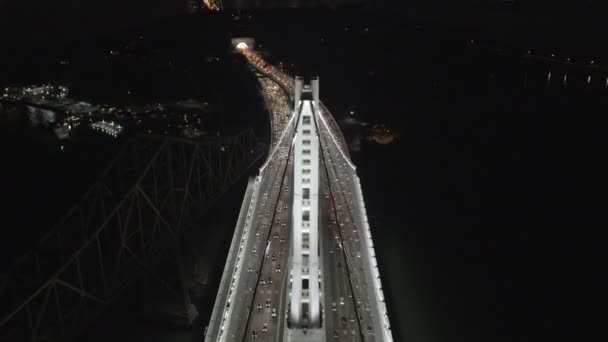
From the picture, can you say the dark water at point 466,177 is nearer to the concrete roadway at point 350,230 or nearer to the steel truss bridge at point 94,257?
the steel truss bridge at point 94,257

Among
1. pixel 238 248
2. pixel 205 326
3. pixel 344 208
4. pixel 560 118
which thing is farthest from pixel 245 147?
pixel 560 118

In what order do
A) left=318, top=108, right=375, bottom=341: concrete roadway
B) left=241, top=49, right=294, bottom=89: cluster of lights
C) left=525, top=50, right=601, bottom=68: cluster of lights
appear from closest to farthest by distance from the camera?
left=318, top=108, right=375, bottom=341: concrete roadway → left=241, top=49, right=294, bottom=89: cluster of lights → left=525, top=50, right=601, bottom=68: cluster of lights

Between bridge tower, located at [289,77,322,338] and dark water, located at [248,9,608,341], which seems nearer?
bridge tower, located at [289,77,322,338]

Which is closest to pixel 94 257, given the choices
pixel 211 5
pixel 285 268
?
pixel 285 268

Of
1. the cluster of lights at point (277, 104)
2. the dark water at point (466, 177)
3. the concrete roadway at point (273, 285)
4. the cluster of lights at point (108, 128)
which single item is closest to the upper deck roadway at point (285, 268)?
the concrete roadway at point (273, 285)

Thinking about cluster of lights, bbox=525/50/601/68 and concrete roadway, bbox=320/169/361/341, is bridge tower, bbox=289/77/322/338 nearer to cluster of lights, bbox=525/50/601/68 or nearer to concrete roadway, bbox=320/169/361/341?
concrete roadway, bbox=320/169/361/341

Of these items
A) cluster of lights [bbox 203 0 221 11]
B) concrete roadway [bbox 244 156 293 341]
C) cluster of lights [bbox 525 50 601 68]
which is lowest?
concrete roadway [bbox 244 156 293 341]

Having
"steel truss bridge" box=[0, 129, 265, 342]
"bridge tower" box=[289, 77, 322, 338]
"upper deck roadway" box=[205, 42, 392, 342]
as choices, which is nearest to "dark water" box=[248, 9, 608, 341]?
"upper deck roadway" box=[205, 42, 392, 342]
